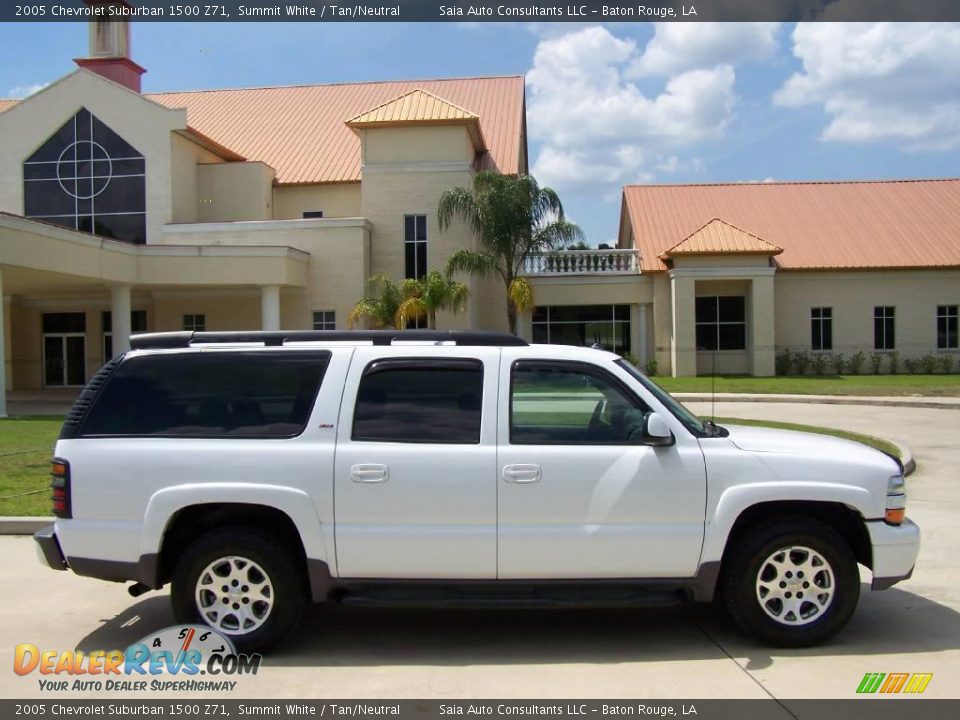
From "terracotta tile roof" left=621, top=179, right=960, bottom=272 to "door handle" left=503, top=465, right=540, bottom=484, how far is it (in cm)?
2889

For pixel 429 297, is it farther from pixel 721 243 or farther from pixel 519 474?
pixel 519 474

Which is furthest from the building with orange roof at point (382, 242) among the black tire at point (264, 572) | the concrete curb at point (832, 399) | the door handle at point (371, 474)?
the door handle at point (371, 474)

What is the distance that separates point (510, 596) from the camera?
537 cm

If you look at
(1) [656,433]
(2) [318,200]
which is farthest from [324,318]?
(1) [656,433]

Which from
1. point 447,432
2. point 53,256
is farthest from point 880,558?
point 53,256

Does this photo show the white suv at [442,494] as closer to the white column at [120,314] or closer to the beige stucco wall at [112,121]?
the white column at [120,314]

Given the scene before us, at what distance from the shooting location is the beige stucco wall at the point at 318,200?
34188 millimetres

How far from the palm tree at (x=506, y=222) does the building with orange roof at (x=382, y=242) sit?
1750 mm

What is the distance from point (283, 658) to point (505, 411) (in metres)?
2.09

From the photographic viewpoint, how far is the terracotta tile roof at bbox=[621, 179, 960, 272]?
112 ft

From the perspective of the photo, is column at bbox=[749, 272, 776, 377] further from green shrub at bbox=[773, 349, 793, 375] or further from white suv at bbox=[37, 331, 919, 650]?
white suv at bbox=[37, 331, 919, 650]

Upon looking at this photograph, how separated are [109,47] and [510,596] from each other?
3712 cm
